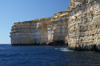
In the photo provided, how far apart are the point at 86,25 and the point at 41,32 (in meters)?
39.9

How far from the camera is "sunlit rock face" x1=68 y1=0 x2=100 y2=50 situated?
20261 millimetres

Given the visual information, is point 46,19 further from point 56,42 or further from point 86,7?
point 86,7

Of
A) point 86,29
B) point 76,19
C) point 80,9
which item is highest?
point 80,9

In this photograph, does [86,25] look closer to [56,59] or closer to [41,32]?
[56,59]

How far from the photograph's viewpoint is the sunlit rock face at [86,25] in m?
20.3

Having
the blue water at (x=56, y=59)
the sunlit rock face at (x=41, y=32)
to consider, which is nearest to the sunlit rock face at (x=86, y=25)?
the blue water at (x=56, y=59)

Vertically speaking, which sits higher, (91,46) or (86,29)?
(86,29)

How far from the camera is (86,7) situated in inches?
923

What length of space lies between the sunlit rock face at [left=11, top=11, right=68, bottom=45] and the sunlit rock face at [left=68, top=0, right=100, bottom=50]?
25741mm

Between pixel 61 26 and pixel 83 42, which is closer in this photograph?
pixel 83 42

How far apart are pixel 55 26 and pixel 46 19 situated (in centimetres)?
822

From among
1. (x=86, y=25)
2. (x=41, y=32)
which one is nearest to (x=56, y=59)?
(x=86, y=25)

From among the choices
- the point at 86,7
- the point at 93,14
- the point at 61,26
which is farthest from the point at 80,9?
the point at 61,26

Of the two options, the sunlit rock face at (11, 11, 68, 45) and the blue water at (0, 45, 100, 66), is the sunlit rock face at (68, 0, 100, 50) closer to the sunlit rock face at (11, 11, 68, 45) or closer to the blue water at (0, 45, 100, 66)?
the blue water at (0, 45, 100, 66)
